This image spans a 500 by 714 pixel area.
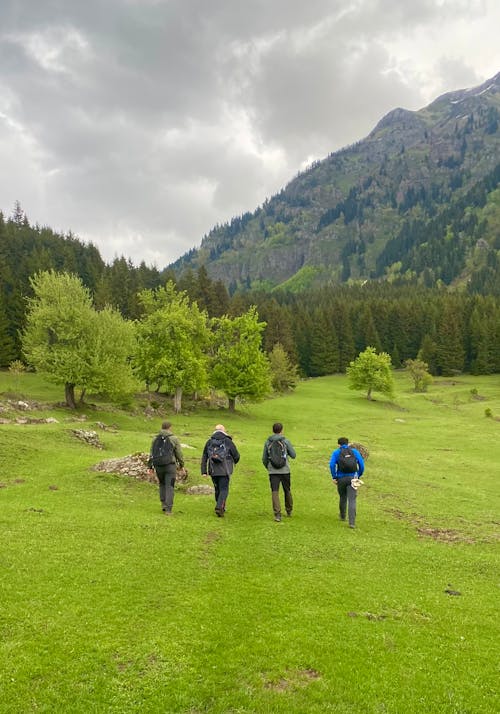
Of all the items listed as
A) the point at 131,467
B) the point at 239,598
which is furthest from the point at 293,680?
the point at 131,467

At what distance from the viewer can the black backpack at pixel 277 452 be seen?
19812 mm

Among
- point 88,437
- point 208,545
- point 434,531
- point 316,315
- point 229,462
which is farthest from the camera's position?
point 316,315

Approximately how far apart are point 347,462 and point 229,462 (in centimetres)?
532

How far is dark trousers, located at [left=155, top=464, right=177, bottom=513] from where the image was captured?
20.5m

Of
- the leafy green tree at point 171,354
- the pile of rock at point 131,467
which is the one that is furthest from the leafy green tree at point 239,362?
the pile of rock at point 131,467

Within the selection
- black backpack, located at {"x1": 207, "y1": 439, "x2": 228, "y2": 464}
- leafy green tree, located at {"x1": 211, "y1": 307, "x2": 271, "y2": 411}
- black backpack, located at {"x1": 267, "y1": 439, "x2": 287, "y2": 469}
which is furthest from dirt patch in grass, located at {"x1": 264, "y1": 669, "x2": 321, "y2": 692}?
leafy green tree, located at {"x1": 211, "y1": 307, "x2": 271, "y2": 411}

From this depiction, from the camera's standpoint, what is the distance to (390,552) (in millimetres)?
17594

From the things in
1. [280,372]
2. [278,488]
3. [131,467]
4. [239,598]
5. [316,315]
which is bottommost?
[239,598]

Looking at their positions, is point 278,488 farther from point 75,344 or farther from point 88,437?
point 75,344

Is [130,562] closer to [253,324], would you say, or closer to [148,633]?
[148,633]

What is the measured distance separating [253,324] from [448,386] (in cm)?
7404

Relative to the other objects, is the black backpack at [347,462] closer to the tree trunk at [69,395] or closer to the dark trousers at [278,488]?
the dark trousers at [278,488]

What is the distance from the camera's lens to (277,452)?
19844 millimetres

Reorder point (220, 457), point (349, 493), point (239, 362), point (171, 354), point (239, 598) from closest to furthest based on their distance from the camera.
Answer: point (239, 598), point (220, 457), point (349, 493), point (171, 354), point (239, 362)
